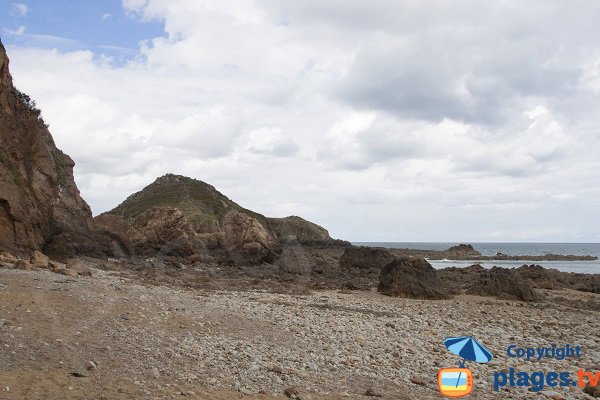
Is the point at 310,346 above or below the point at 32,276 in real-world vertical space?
below

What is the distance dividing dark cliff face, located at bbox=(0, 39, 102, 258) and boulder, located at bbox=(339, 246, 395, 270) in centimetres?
2385

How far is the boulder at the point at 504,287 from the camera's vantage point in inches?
1052

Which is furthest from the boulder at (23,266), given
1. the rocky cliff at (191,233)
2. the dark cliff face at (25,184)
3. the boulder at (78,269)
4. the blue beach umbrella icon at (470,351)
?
the rocky cliff at (191,233)

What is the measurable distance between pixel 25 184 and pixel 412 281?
1918 centimetres

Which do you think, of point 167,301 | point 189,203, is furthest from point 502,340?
point 189,203

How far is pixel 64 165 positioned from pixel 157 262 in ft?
29.4

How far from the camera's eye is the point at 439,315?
774 inches

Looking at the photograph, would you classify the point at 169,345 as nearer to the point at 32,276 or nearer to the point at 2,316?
the point at 2,316

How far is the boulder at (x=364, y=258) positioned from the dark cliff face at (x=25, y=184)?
23.8 meters

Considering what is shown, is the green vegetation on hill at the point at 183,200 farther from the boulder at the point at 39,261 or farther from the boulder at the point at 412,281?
the boulder at the point at 39,261

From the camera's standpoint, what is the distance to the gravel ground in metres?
8.70

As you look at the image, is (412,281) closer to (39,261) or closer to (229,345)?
(229,345)

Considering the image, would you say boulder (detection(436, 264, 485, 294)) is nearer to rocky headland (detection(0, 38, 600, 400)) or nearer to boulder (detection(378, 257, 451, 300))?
rocky headland (detection(0, 38, 600, 400))

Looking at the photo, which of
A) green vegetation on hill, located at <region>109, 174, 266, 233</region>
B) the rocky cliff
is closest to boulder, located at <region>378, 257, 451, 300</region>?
the rocky cliff
